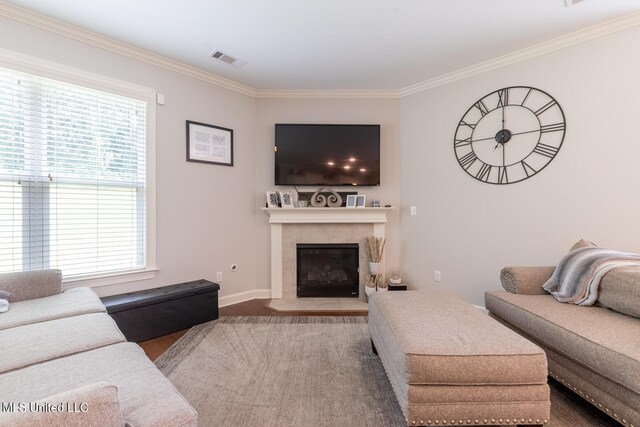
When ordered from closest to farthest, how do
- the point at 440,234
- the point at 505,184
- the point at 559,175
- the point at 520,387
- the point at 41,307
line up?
1. the point at 520,387
2. the point at 41,307
3. the point at 559,175
4. the point at 505,184
5. the point at 440,234

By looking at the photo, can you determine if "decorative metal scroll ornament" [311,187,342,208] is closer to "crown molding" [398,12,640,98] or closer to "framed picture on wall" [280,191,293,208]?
"framed picture on wall" [280,191,293,208]

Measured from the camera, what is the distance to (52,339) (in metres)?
1.40

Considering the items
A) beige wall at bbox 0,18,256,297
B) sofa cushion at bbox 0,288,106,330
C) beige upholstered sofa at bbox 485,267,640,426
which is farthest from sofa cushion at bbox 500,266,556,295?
sofa cushion at bbox 0,288,106,330

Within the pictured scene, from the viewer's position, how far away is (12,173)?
7.06 feet

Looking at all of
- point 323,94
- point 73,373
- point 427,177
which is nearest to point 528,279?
point 427,177

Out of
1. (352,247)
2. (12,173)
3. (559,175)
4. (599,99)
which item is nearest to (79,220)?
(12,173)

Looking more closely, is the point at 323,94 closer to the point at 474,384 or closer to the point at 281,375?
the point at 281,375

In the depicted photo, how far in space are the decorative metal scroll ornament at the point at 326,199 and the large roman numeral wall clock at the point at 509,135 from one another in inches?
57.0

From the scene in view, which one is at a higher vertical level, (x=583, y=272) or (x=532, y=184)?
(x=532, y=184)

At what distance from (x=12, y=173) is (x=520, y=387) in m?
3.46

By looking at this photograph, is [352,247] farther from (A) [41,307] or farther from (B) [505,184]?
(A) [41,307]

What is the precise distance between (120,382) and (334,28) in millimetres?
2673

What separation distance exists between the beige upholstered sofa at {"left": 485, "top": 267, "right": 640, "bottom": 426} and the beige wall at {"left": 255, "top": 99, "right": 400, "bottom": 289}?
69.2 inches

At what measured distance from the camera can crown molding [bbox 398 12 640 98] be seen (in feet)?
7.64
